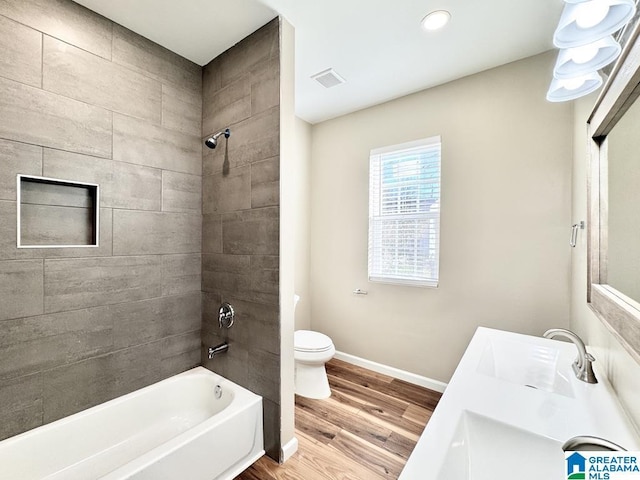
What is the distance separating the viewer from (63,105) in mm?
1516

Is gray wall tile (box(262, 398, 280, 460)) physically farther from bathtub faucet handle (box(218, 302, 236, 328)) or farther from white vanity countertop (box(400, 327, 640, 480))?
white vanity countertop (box(400, 327, 640, 480))

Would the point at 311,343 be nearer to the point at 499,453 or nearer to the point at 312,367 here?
the point at 312,367

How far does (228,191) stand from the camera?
6.39 feet

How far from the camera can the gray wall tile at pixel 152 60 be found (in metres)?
1.73

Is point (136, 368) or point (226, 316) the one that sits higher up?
point (226, 316)

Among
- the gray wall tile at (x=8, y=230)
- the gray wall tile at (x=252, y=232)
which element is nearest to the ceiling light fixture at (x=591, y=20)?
the gray wall tile at (x=252, y=232)

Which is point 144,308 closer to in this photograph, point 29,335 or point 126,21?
point 29,335

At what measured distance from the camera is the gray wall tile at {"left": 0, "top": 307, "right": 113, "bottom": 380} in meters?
1.37

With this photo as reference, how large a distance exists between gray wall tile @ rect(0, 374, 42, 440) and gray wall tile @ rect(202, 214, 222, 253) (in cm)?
112

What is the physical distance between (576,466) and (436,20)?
2108 millimetres

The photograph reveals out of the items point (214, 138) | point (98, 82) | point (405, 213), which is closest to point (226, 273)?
point (214, 138)

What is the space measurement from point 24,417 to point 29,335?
42 centimetres

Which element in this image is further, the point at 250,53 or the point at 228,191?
the point at 228,191

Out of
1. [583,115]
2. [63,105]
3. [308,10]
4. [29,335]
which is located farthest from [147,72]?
[583,115]
